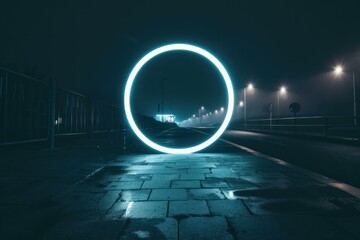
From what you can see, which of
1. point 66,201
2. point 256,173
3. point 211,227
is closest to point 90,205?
point 66,201

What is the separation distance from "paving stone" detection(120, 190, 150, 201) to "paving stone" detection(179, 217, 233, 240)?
51.6 inches

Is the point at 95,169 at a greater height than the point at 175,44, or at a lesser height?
lesser

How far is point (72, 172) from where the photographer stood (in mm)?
7402

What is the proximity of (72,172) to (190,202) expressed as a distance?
374 centimetres

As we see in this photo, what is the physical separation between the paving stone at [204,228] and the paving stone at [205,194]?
1093 mm

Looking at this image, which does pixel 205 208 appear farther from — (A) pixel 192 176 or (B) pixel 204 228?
(A) pixel 192 176

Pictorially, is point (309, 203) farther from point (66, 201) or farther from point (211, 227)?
point (66, 201)

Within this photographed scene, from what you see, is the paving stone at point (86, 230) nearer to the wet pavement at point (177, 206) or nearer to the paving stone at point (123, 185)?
the wet pavement at point (177, 206)

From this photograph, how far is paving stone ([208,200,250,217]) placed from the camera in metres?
4.14

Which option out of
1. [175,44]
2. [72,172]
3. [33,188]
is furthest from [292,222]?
[175,44]

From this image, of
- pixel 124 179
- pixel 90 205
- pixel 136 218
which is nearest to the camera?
pixel 136 218

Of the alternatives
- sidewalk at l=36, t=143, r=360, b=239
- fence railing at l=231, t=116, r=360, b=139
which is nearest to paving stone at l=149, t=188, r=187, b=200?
sidewalk at l=36, t=143, r=360, b=239

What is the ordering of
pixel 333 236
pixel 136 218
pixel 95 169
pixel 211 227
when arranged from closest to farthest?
pixel 333 236 → pixel 211 227 → pixel 136 218 → pixel 95 169

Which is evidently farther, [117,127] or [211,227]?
[117,127]
